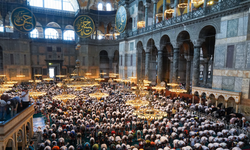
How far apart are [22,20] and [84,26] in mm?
7710

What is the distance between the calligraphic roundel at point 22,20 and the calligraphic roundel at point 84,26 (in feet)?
21.7

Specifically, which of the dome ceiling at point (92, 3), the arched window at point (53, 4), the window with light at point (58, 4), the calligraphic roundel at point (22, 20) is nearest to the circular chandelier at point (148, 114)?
the calligraphic roundel at point (22, 20)

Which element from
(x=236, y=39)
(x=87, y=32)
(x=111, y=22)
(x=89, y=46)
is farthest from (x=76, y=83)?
(x=111, y=22)

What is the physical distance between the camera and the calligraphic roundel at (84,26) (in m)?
15.1

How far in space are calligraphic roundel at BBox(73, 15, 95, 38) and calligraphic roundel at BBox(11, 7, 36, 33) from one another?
6629mm

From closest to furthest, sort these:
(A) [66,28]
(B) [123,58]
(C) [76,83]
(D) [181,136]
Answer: (D) [181,136] < (C) [76,83] < (B) [123,58] < (A) [66,28]

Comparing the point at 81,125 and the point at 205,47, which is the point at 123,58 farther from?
the point at 81,125

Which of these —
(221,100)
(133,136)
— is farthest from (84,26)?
(221,100)

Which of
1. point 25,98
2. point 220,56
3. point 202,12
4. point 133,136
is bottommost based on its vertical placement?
point 133,136

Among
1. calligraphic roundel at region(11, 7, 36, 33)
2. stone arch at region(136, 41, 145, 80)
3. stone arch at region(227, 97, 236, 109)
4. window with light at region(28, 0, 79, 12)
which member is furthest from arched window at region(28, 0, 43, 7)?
stone arch at region(227, 97, 236, 109)

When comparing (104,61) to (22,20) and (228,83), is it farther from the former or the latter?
(228,83)

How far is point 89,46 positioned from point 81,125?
66.7 ft

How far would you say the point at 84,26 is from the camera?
1534 cm

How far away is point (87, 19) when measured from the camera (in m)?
15.1
